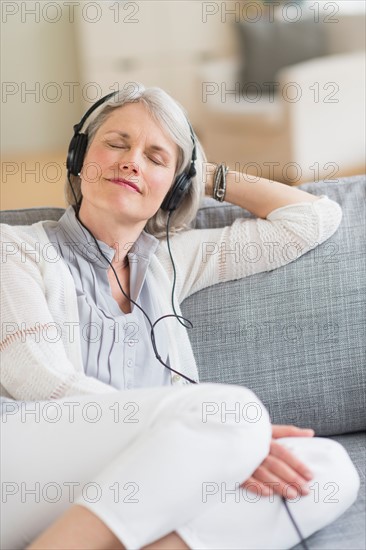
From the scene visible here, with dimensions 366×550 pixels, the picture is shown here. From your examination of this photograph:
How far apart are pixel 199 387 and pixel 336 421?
465 mm

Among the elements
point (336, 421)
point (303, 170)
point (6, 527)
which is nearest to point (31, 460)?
point (6, 527)

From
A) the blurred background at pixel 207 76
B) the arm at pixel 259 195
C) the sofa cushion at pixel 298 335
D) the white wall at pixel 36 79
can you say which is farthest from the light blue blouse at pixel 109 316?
the white wall at pixel 36 79

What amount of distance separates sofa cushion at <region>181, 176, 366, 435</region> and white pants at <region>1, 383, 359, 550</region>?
31 centimetres

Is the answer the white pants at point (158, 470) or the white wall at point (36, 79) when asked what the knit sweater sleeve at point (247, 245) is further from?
the white wall at point (36, 79)

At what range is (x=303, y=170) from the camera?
14.7 ft

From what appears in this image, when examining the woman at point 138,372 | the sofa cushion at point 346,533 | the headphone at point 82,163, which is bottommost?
the sofa cushion at point 346,533

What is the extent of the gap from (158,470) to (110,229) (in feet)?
2.07

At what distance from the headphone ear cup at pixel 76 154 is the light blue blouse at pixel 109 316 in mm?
89

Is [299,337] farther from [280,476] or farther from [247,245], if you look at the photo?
[280,476]

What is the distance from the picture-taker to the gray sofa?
64.7 inches

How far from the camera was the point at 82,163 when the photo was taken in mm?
1732

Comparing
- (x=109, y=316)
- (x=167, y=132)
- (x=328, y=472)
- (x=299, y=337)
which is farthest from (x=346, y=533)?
(x=167, y=132)

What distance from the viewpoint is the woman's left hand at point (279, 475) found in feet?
4.19

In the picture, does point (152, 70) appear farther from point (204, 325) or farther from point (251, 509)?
point (251, 509)
